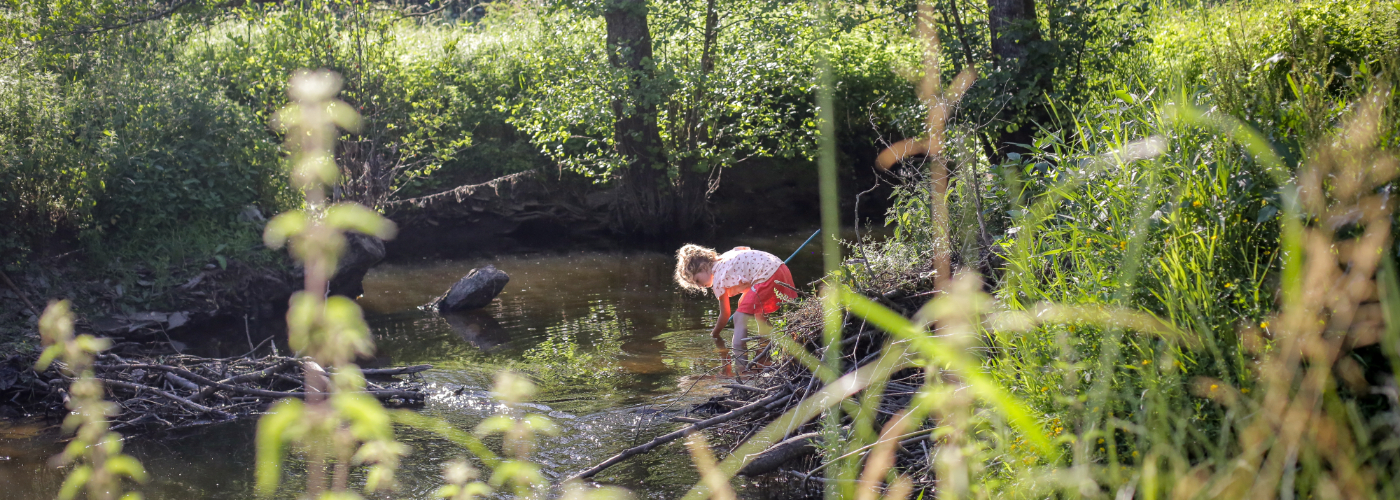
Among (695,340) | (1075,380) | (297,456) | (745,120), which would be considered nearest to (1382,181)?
(1075,380)

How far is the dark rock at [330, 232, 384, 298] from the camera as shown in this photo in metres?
10.3

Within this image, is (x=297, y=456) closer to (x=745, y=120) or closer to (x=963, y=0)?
(x=963, y=0)

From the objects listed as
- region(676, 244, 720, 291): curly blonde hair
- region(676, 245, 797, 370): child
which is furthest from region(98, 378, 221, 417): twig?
region(676, 244, 720, 291): curly blonde hair

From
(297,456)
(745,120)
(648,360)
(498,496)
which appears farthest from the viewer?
(745,120)

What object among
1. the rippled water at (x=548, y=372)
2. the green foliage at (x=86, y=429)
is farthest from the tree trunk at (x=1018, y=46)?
the green foliage at (x=86, y=429)

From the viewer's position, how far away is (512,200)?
15.1 meters

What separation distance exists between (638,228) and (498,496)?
10522 mm

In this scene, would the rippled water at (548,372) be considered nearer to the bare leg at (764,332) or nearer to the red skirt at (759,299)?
the bare leg at (764,332)

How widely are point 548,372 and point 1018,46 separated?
4737 mm

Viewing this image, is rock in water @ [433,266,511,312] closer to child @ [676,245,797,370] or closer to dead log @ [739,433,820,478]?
child @ [676,245,797,370]

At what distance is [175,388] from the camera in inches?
Result: 248

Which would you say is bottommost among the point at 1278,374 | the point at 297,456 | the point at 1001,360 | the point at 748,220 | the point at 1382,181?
the point at 748,220

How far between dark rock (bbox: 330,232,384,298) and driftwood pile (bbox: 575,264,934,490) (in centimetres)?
623

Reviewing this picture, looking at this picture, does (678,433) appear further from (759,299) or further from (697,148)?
(697,148)
